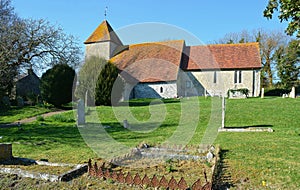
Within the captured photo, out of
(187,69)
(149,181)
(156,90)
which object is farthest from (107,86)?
(149,181)

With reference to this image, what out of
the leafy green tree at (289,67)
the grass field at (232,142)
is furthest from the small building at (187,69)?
the grass field at (232,142)

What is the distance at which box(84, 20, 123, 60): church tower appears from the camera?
1403 inches

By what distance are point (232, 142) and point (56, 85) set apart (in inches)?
720

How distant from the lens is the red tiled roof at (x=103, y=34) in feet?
117

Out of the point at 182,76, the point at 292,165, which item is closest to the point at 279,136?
the point at 292,165

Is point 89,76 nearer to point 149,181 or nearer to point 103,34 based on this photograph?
point 103,34

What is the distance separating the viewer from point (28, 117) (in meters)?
17.8

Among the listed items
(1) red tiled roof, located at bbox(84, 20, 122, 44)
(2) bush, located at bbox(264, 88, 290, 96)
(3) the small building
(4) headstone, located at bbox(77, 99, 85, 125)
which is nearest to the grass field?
(4) headstone, located at bbox(77, 99, 85, 125)

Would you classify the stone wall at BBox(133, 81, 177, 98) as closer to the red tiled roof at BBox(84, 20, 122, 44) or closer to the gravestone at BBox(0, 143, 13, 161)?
the red tiled roof at BBox(84, 20, 122, 44)

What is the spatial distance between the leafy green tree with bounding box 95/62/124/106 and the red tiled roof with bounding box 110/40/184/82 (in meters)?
5.47

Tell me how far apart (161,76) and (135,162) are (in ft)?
75.7

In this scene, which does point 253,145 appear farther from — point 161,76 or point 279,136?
point 161,76

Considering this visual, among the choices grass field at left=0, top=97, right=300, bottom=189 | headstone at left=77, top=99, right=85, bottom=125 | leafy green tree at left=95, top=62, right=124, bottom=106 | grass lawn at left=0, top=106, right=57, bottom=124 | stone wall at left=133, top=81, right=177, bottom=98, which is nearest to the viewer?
grass field at left=0, top=97, right=300, bottom=189

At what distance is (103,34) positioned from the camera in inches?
1412
